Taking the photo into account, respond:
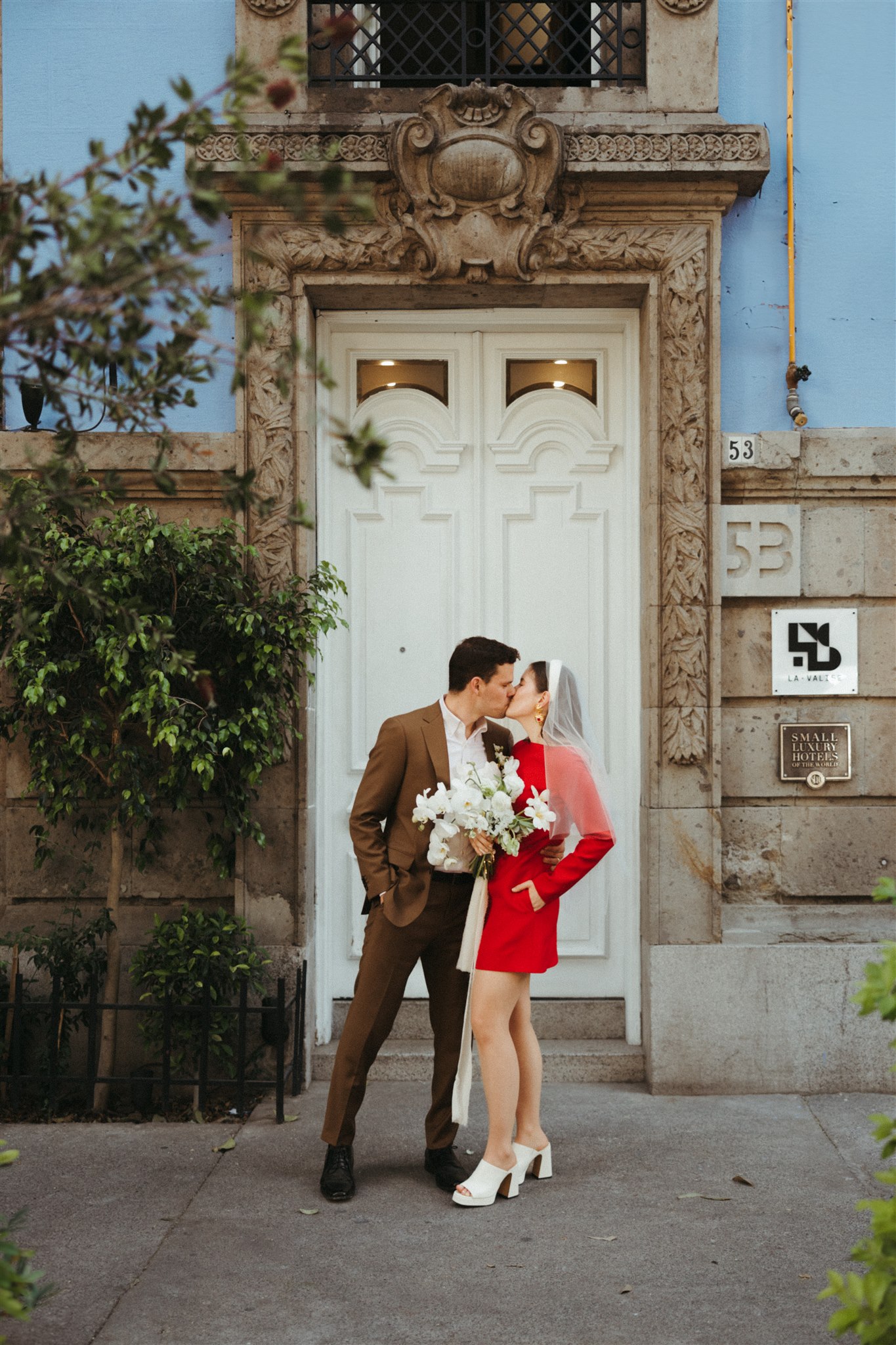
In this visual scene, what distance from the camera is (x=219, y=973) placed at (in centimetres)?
577

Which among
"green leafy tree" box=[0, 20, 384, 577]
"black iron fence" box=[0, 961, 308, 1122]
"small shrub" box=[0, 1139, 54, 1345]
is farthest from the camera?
"black iron fence" box=[0, 961, 308, 1122]

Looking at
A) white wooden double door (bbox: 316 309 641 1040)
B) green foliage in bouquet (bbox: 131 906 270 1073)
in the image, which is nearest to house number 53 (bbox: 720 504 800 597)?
white wooden double door (bbox: 316 309 641 1040)

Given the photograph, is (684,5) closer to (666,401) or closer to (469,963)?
(666,401)

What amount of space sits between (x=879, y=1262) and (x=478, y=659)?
269cm

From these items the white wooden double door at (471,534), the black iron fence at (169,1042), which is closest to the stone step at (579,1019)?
the white wooden double door at (471,534)

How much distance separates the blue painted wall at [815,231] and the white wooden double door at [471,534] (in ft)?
2.16

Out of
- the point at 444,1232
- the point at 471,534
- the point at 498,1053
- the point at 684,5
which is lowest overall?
the point at 444,1232

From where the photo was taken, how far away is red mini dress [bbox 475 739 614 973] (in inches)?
181

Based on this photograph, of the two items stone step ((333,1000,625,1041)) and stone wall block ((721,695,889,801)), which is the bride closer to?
stone step ((333,1000,625,1041))

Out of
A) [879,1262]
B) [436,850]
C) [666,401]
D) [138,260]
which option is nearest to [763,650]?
[666,401]

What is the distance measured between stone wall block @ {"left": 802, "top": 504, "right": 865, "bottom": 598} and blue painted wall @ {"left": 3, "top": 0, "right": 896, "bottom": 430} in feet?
1.67

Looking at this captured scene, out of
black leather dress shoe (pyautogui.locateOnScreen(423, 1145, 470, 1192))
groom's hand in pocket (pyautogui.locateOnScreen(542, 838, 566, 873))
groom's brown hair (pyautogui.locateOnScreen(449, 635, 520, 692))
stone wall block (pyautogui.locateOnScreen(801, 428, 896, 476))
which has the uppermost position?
stone wall block (pyautogui.locateOnScreen(801, 428, 896, 476))

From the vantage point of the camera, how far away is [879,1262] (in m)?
2.55

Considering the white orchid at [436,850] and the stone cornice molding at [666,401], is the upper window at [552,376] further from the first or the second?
the white orchid at [436,850]
